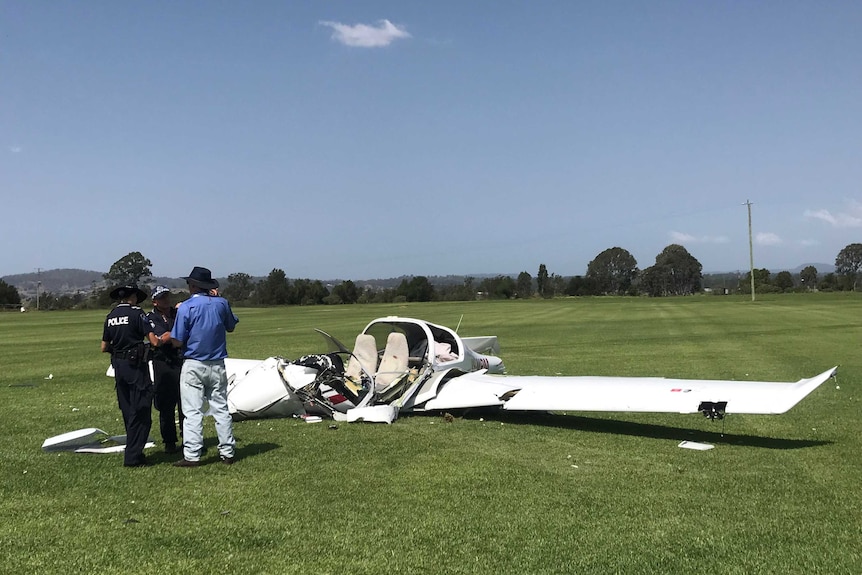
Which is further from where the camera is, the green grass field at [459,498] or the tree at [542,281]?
the tree at [542,281]

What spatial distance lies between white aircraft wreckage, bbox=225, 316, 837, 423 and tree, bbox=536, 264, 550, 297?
116 m

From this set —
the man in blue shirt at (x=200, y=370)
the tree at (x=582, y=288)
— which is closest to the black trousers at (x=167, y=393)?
the man in blue shirt at (x=200, y=370)

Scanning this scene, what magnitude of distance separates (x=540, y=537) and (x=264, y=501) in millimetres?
2418

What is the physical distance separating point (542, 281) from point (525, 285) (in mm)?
5712

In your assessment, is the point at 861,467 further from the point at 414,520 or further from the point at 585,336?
the point at 585,336

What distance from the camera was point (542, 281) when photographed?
13288 cm

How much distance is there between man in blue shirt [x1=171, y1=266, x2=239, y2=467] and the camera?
23.6 feet

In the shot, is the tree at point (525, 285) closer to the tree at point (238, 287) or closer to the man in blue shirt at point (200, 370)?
the tree at point (238, 287)

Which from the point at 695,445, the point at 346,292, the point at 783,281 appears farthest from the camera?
the point at 783,281

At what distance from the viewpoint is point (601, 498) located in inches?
234

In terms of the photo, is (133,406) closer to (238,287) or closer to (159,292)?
(159,292)

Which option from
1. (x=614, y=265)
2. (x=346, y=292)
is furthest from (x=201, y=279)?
(x=614, y=265)

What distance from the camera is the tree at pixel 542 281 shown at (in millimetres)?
128587

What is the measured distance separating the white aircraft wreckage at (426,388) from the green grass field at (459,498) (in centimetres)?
36
